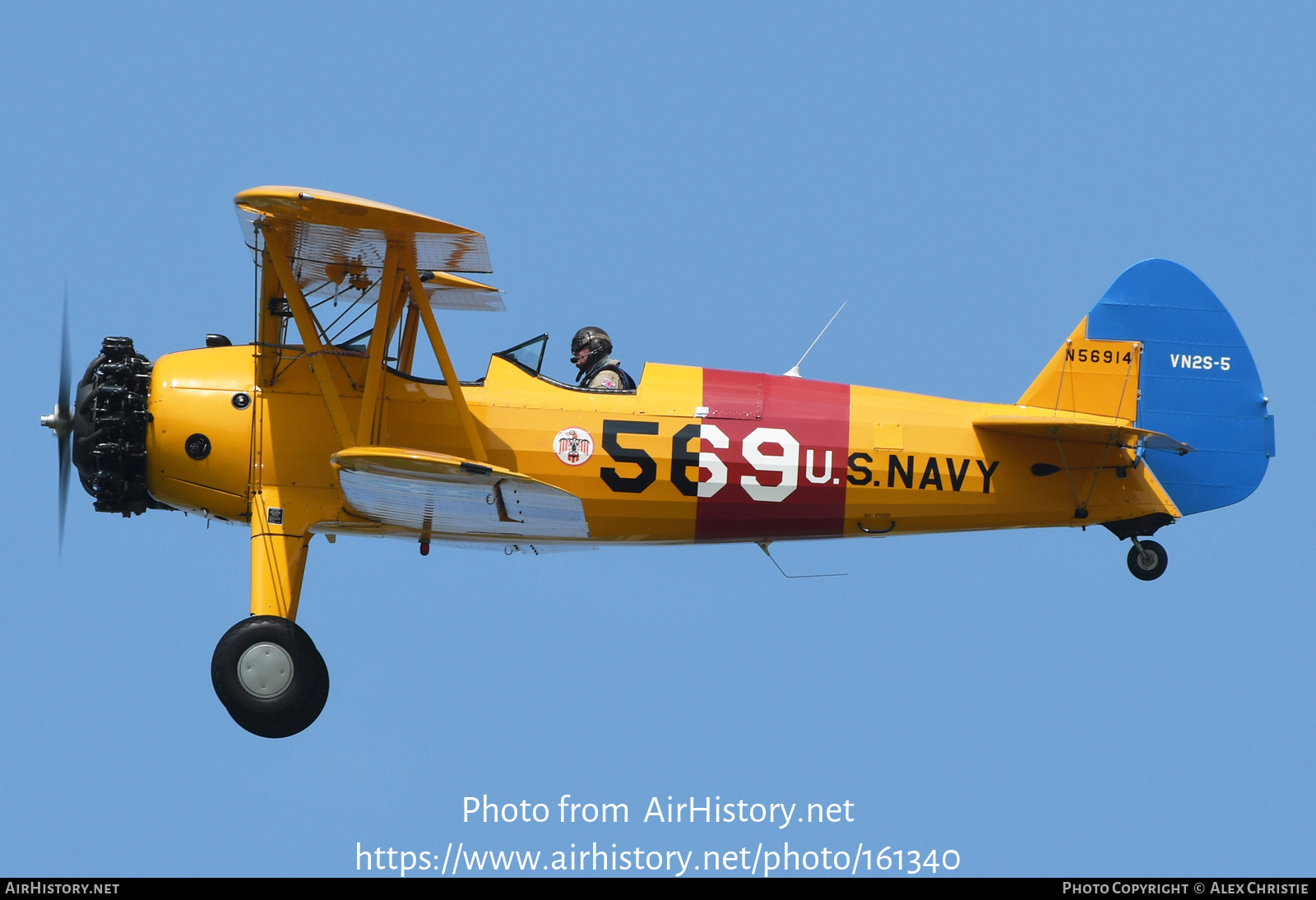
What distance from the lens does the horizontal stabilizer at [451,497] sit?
377 inches

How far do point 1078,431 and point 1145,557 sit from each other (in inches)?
47.7

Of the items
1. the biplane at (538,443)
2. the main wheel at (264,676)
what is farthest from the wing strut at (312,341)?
the main wheel at (264,676)

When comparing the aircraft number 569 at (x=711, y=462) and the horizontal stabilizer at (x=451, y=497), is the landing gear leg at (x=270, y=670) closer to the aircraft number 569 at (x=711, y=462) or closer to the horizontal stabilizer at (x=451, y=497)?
the horizontal stabilizer at (x=451, y=497)

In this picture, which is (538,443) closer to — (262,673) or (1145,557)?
(262,673)

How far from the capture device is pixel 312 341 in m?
10.5

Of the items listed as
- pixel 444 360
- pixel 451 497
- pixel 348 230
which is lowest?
pixel 451 497

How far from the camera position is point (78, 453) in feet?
34.5

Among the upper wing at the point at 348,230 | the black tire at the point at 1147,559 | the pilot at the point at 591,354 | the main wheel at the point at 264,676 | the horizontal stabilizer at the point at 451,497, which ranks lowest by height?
the main wheel at the point at 264,676

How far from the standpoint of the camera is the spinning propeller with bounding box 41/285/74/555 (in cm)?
1057

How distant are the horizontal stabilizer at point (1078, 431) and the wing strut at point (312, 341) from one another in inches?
177

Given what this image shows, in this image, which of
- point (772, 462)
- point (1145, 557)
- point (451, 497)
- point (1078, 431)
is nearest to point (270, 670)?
point (451, 497)

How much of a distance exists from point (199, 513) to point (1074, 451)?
247 inches

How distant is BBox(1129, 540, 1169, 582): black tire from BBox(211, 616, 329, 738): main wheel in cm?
603

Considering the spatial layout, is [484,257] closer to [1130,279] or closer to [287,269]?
[287,269]
